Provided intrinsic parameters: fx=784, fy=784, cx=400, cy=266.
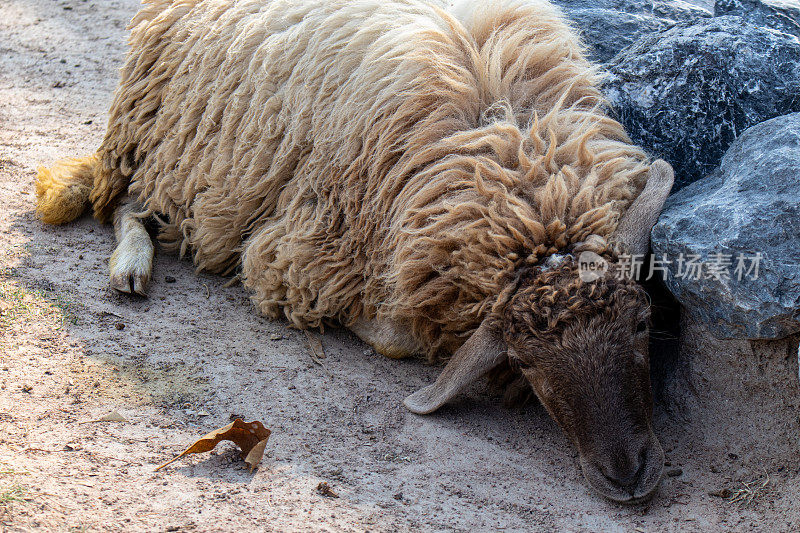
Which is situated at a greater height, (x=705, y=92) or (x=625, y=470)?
(x=705, y=92)

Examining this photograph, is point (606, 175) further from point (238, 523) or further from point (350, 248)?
point (238, 523)

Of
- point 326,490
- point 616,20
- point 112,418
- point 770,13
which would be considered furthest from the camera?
point 616,20

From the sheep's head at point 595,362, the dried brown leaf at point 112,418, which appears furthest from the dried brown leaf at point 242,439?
the sheep's head at point 595,362

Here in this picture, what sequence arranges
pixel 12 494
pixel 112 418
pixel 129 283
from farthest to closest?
1. pixel 129 283
2. pixel 112 418
3. pixel 12 494

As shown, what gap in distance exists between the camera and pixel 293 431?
11.3 ft

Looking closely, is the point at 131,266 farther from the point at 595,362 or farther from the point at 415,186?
the point at 595,362

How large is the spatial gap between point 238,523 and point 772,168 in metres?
2.57

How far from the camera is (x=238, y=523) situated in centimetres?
273

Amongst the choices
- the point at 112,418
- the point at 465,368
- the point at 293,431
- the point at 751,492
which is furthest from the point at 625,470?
the point at 112,418

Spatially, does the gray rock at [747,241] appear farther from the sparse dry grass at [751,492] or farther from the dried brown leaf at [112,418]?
the dried brown leaf at [112,418]

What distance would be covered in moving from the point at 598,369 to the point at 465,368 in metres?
0.61

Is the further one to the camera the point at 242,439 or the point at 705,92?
the point at 705,92

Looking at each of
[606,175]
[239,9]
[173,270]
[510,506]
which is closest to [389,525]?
[510,506]

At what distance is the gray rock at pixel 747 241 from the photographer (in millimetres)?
3104
